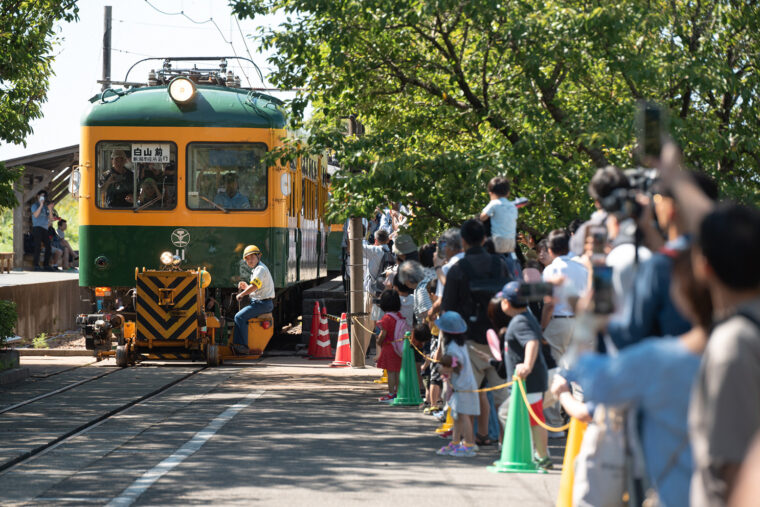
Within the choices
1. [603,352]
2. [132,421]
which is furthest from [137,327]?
[603,352]

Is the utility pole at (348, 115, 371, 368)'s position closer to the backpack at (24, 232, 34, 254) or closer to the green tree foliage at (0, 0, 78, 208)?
the green tree foliage at (0, 0, 78, 208)

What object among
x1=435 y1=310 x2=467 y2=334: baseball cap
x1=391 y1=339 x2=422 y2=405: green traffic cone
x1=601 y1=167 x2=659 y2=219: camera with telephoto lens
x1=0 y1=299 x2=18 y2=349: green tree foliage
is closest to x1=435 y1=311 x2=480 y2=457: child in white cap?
x1=435 y1=310 x2=467 y2=334: baseball cap

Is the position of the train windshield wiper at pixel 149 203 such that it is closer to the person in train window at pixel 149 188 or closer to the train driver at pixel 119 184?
the person in train window at pixel 149 188

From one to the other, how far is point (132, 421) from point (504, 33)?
17.6ft

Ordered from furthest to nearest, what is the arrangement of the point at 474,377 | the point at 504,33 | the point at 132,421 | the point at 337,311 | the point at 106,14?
the point at 106,14 < the point at 337,311 < the point at 504,33 < the point at 132,421 < the point at 474,377

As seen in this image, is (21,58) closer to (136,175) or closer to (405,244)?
(136,175)

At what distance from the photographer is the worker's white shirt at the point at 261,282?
52.9ft

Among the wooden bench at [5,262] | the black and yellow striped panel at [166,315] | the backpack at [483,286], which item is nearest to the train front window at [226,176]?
the black and yellow striped panel at [166,315]

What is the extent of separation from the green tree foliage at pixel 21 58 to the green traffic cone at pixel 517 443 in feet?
25.7

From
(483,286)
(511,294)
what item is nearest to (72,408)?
(483,286)

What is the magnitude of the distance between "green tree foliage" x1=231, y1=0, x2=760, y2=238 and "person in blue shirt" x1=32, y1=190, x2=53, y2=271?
16276 millimetres

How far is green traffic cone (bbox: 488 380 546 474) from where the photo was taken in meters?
8.05

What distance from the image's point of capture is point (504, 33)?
11992 millimetres

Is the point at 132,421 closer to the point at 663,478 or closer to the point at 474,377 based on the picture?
the point at 474,377
